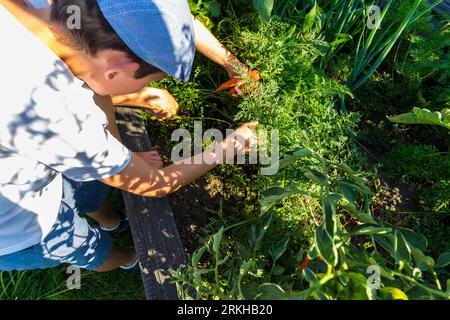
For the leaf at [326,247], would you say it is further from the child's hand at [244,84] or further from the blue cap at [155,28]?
the child's hand at [244,84]

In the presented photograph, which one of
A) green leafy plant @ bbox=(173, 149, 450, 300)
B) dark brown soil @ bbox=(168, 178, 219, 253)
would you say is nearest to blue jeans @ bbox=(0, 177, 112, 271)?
dark brown soil @ bbox=(168, 178, 219, 253)

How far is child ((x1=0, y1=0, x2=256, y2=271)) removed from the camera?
86 cm

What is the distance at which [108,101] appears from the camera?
1443 mm

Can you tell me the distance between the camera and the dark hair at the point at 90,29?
896 mm

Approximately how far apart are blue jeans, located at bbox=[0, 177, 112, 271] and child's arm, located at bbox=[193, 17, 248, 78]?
657 millimetres

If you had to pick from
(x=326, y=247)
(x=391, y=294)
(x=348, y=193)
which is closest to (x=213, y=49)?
(x=348, y=193)

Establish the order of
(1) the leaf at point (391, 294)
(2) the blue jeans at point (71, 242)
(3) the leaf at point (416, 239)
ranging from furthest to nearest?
1. (2) the blue jeans at point (71, 242)
2. (3) the leaf at point (416, 239)
3. (1) the leaf at point (391, 294)

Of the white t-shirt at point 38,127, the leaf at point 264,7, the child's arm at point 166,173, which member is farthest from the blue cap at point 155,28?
the leaf at point 264,7

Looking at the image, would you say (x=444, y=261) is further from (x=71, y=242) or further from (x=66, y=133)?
(x=71, y=242)

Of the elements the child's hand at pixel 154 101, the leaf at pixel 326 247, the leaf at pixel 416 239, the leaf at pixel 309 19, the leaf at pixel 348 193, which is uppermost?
the leaf at pixel 309 19

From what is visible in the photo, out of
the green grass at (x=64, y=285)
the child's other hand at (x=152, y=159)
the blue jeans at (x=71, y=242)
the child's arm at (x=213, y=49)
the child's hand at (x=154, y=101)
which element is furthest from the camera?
the green grass at (x=64, y=285)

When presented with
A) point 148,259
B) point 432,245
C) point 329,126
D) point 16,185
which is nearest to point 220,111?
point 329,126
